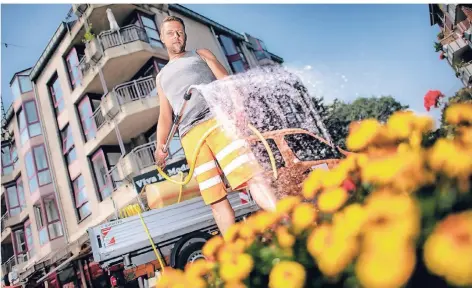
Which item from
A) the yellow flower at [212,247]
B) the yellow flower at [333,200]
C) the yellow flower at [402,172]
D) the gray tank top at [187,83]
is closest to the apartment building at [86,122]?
the gray tank top at [187,83]

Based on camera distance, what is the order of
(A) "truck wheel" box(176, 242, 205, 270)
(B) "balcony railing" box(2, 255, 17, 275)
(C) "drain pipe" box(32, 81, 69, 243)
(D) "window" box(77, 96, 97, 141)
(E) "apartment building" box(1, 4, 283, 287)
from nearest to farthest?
(A) "truck wheel" box(176, 242, 205, 270), (E) "apartment building" box(1, 4, 283, 287), (D) "window" box(77, 96, 97, 141), (C) "drain pipe" box(32, 81, 69, 243), (B) "balcony railing" box(2, 255, 17, 275)

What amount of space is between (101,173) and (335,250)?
13.5 m

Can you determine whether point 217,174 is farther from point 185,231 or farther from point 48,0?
point 185,231

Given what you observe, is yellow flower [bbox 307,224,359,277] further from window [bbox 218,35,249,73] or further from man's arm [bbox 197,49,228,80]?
window [bbox 218,35,249,73]

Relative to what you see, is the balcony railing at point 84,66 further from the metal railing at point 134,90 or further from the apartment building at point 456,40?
the apartment building at point 456,40

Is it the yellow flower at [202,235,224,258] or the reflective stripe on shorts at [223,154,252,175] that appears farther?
the reflective stripe on shorts at [223,154,252,175]

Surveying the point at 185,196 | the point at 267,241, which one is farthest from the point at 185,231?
the point at 267,241

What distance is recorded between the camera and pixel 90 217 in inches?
508

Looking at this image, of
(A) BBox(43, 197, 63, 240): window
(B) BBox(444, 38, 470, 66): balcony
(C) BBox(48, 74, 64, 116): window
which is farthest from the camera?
(B) BBox(444, 38, 470, 66): balcony

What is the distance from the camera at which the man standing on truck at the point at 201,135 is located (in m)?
1.88

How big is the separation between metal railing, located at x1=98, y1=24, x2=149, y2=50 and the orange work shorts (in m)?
10.2

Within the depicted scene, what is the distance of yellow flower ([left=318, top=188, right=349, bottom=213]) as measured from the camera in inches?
32.3

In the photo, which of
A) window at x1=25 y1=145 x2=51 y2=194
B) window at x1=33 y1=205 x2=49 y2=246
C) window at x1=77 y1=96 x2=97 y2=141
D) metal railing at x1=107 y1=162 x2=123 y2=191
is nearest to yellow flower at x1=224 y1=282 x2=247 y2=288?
metal railing at x1=107 y1=162 x2=123 y2=191

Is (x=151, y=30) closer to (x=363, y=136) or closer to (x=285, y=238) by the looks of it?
(x=363, y=136)
